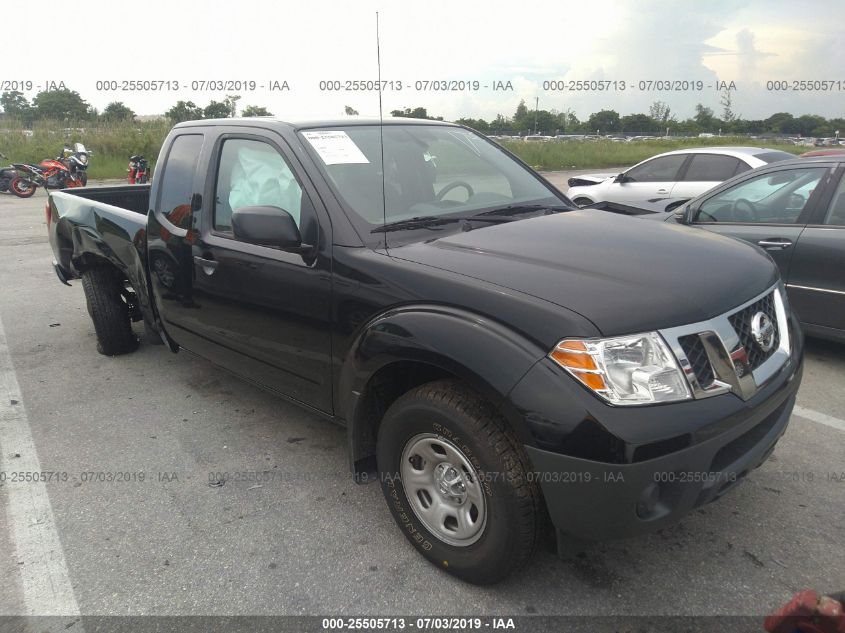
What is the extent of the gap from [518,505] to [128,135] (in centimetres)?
2479

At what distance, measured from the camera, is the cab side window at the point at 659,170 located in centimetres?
871

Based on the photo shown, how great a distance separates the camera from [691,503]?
6.72 feet

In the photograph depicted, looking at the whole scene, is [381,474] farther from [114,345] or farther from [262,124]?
[114,345]

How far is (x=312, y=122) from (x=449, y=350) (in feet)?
5.49

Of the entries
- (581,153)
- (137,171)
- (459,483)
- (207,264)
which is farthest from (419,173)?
(581,153)

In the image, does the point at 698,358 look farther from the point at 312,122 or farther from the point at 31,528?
the point at 31,528

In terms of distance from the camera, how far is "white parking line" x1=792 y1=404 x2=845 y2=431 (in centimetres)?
366

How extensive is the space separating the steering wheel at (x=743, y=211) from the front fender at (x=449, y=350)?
3803 mm

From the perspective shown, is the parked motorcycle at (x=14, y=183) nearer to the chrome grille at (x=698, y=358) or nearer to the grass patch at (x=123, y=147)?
the grass patch at (x=123, y=147)

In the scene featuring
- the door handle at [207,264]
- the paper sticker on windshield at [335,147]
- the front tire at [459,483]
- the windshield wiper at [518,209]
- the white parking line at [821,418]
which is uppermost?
the paper sticker on windshield at [335,147]

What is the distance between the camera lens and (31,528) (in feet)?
9.43

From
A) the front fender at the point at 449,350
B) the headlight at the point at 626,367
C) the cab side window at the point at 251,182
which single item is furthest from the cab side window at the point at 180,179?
the headlight at the point at 626,367

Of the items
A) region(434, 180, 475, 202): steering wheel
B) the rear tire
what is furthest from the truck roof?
the rear tire

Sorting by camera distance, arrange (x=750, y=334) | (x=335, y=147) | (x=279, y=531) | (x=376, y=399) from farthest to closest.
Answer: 1. (x=335, y=147)
2. (x=279, y=531)
3. (x=376, y=399)
4. (x=750, y=334)
